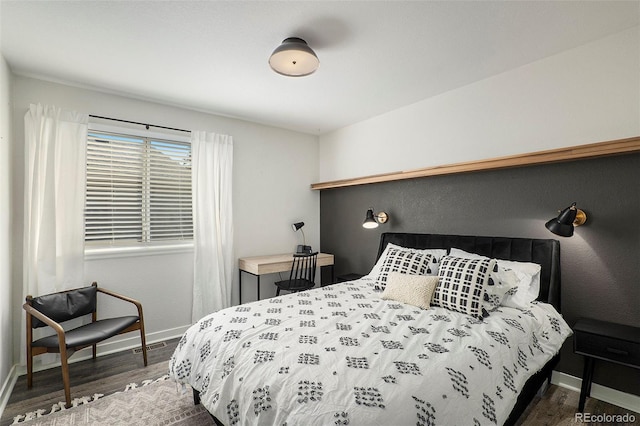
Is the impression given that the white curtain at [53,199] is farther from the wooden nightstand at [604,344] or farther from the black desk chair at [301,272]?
the wooden nightstand at [604,344]

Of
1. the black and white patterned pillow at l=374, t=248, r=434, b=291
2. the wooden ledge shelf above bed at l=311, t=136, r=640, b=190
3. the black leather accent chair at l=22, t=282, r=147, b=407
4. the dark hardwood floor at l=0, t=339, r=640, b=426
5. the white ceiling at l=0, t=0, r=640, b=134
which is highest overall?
the white ceiling at l=0, t=0, r=640, b=134

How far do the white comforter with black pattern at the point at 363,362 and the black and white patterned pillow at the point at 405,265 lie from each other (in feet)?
1.48

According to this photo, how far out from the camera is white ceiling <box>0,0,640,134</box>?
5.90 ft

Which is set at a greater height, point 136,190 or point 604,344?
point 136,190

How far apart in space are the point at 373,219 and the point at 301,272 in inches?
43.8

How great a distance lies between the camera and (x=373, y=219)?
356 cm

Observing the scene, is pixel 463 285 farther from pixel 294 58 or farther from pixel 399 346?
pixel 294 58

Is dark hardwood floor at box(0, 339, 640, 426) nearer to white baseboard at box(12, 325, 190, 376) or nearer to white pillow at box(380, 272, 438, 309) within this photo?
white baseboard at box(12, 325, 190, 376)

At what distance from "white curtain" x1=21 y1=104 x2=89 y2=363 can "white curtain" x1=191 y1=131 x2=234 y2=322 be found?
1.01 meters

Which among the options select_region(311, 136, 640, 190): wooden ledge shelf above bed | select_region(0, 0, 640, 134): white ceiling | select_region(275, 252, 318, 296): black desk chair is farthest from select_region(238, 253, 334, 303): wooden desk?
select_region(0, 0, 640, 134): white ceiling

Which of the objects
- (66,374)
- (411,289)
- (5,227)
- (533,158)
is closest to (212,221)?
(5,227)


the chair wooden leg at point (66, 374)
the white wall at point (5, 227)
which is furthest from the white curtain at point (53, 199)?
the chair wooden leg at point (66, 374)

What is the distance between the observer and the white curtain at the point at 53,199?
2.54m

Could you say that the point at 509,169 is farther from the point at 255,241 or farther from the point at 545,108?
the point at 255,241
